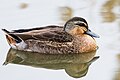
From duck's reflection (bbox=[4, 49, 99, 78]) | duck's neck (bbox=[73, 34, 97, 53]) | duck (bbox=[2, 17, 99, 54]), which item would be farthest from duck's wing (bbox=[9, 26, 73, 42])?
duck's reflection (bbox=[4, 49, 99, 78])

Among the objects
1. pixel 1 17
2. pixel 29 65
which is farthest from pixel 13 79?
pixel 1 17

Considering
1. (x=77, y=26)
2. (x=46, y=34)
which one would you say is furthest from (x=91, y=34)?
(x=46, y=34)

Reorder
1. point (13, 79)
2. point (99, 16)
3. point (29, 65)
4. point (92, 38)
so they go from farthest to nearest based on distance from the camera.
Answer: point (99, 16)
point (92, 38)
point (29, 65)
point (13, 79)

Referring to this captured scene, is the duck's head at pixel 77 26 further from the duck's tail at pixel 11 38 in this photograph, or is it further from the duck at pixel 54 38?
the duck's tail at pixel 11 38

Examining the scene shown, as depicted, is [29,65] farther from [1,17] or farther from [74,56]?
[1,17]

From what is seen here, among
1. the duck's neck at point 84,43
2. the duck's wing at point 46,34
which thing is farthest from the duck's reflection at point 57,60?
the duck's wing at point 46,34

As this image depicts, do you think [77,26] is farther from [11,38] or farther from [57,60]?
[11,38]
